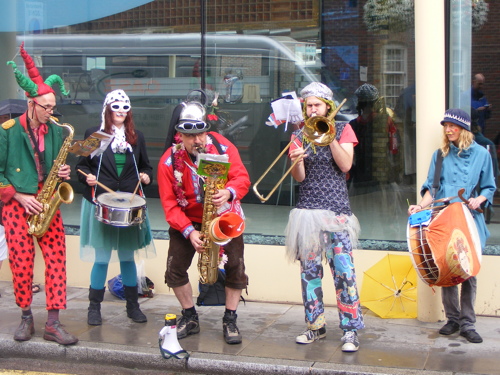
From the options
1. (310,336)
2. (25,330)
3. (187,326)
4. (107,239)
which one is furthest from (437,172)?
(25,330)

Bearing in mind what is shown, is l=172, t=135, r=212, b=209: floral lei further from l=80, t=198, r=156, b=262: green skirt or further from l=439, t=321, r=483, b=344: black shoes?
l=439, t=321, r=483, b=344: black shoes

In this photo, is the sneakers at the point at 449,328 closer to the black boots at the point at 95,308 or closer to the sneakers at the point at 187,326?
the sneakers at the point at 187,326

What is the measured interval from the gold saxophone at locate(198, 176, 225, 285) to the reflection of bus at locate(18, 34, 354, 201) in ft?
6.98

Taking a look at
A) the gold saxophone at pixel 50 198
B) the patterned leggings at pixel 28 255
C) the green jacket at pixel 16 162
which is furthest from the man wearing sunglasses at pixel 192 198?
the green jacket at pixel 16 162

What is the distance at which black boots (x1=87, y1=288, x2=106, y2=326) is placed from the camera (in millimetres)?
6531

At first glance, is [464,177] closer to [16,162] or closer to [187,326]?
[187,326]

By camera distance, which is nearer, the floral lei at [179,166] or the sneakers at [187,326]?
the floral lei at [179,166]

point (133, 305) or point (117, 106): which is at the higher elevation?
point (117, 106)

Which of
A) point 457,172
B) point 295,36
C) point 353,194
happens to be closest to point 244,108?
point 295,36

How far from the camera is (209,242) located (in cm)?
566

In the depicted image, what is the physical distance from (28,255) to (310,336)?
2274 mm

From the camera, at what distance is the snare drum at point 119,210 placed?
19.5 feet

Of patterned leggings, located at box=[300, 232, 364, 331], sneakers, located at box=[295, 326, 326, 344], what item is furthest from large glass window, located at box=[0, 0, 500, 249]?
patterned leggings, located at box=[300, 232, 364, 331]

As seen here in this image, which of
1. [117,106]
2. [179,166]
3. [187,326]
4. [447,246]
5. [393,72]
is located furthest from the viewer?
[393,72]
